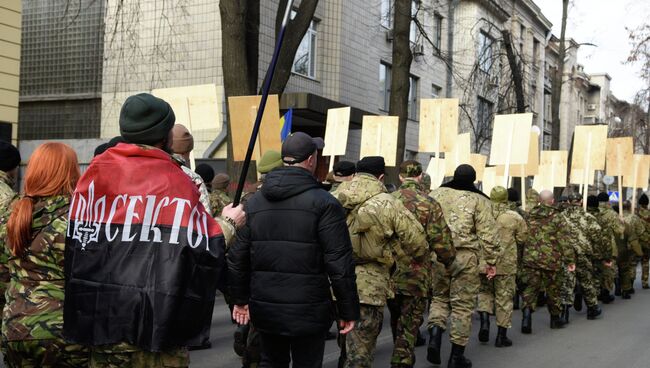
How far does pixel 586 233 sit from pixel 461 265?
4575mm

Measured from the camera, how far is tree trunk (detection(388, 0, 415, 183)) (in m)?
14.3

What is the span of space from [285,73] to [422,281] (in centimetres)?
631

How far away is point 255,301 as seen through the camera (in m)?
4.49

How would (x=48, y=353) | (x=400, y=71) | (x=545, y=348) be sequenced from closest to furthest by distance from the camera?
(x=48, y=353) → (x=545, y=348) → (x=400, y=71)

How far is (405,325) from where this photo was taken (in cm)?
638

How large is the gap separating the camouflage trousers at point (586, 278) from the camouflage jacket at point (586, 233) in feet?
0.47

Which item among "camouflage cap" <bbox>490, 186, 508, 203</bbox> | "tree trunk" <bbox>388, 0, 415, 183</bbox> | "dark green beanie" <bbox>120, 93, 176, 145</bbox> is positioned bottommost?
"camouflage cap" <bbox>490, 186, 508, 203</bbox>

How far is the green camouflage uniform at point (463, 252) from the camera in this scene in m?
7.48

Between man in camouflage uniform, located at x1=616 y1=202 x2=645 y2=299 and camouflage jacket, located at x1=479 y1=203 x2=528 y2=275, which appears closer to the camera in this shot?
camouflage jacket, located at x1=479 y1=203 x2=528 y2=275

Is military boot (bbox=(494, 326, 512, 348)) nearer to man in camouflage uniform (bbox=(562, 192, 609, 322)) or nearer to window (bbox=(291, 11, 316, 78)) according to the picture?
man in camouflage uniform (bbox=(562, 192, 609, 322))

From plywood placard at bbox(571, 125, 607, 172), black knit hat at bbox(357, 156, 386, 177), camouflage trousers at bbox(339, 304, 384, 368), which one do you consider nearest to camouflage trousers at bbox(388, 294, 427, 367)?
camouflage trousers at bbox(339, 304, 384, 368)

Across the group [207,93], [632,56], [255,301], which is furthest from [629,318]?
[632,56]

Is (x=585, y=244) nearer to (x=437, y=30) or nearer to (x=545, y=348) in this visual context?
(x=545, y=348)

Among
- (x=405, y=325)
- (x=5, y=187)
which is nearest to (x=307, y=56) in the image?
(x=405, y=325)
